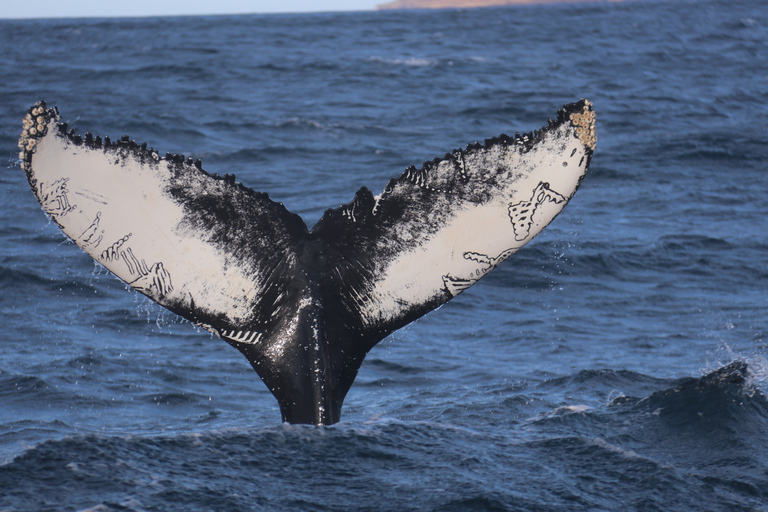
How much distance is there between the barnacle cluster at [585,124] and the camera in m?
4.21

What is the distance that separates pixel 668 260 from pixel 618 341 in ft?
12.2

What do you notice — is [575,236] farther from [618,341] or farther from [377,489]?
[377,489]

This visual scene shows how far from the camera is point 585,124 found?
423 centimetres

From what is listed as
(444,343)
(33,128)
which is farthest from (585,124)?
(444,343)

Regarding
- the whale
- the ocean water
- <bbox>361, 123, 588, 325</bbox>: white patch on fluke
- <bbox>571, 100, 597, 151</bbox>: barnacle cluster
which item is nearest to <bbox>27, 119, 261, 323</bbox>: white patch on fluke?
the whale

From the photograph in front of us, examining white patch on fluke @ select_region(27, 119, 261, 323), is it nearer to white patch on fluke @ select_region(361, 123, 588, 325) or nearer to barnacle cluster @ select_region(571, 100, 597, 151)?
white patch on fluke @ select_region(361, 123, 588, 325)

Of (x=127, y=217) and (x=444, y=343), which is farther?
(x=444, y=343)

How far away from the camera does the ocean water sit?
473 centimetres

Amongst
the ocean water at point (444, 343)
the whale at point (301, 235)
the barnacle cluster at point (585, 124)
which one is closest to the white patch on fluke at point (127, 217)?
the whale at point (301, 235)

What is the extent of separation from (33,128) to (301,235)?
1433mm

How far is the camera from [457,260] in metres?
4.56

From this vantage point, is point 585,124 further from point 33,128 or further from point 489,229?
point 33,128

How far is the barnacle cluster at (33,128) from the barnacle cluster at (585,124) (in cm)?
253

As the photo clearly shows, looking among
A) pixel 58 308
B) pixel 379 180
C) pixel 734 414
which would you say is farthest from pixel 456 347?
pixel 379 180
